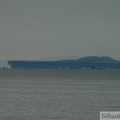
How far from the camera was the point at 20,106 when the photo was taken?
242 ft

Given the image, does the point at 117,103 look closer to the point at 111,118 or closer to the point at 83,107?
the point at 83,107

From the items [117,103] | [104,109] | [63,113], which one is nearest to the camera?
[63,113]

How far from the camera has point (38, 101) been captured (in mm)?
82500

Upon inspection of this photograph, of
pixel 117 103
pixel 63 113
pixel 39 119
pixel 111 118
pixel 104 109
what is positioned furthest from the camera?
pixel 117 103

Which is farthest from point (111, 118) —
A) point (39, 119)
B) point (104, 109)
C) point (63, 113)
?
point (104, 109)

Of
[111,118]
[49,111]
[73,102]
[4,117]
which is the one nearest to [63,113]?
[49,111]

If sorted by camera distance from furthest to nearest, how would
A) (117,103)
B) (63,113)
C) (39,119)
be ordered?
(117,103), (63,113), (39,119)

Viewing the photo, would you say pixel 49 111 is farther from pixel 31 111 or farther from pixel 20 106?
pixel 20 106

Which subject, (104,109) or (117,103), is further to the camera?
(117,103)

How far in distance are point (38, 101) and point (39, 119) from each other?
73.6ft

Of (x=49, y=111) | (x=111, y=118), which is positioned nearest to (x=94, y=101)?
(x=49, y=111)

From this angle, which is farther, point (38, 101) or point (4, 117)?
point (38, 101)

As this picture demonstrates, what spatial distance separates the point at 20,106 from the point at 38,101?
29.2 feet

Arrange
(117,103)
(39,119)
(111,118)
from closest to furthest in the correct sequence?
(111,118)
(39,119)
(117,103)
